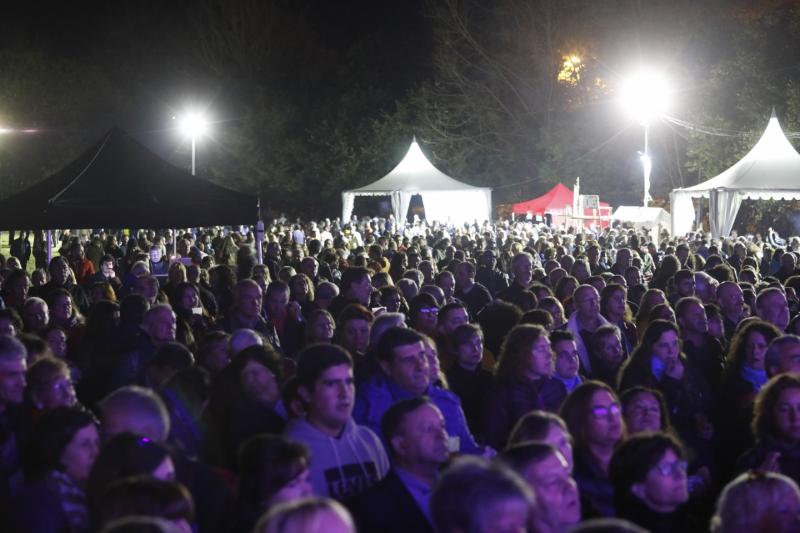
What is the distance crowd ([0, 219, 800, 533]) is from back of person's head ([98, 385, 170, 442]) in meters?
0.01

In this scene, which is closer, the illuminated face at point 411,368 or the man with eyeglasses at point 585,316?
the illuminated face at point 411,368

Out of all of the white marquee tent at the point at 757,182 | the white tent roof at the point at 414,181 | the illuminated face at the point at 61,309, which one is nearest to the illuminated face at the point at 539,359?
the illuminated face at the point at 61,309

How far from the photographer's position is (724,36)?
42000 millimetres

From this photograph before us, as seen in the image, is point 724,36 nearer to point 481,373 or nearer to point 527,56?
point 527,56

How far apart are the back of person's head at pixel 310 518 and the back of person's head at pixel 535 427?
179 cm

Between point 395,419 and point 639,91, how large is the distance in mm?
35990

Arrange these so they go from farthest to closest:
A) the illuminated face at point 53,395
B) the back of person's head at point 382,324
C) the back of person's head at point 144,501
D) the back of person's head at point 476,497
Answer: the back of person's head at point 382,324 < the illuminated face at point 53,395 < the back of person's head at point 144,501 < the back of person's head at point 476,497

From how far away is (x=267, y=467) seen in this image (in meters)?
3.64

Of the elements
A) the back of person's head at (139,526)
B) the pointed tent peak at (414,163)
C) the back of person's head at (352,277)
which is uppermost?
the pointed tent peak at (414,163)

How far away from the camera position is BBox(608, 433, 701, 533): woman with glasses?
4.07 metres

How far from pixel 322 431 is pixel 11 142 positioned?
157 ft

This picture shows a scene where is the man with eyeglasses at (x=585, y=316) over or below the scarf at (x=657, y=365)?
over

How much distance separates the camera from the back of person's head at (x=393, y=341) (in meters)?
5.41

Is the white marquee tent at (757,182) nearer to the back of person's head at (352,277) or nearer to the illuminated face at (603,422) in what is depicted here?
the back of person's head at (352,277)
